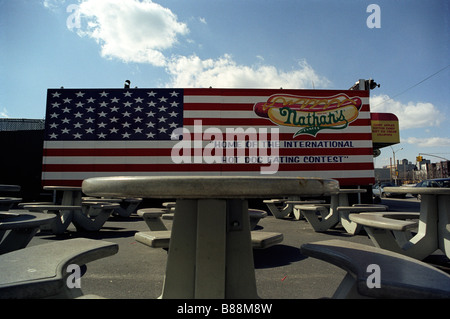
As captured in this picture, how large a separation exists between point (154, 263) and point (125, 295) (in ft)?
2.62

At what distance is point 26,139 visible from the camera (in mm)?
9695

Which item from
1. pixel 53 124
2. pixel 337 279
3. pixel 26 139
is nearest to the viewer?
pixel 337 279

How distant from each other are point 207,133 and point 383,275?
678 cm

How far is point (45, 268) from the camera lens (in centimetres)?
94

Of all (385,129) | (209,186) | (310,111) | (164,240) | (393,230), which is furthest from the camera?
(385,129)

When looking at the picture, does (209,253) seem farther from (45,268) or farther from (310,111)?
(310,111)

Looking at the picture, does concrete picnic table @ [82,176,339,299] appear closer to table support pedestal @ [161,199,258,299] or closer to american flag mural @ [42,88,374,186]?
table support pedestal @ [161,199,258,299]

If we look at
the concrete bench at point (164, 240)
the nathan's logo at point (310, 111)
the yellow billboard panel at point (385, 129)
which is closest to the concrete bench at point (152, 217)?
the concrete bench at point (164, 240)

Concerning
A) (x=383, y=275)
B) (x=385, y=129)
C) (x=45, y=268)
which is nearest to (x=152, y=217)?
(x=45, y=268)

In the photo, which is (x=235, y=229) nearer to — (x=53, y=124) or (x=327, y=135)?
(x=327, y=135)

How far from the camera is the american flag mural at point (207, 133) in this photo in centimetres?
737

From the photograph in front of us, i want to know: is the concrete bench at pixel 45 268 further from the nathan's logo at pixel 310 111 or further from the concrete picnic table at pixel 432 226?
the nathan's logo at pixel 310 111

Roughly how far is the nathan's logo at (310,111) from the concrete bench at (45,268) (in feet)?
22.5

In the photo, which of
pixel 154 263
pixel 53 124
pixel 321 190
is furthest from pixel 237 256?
pixel 53 124
